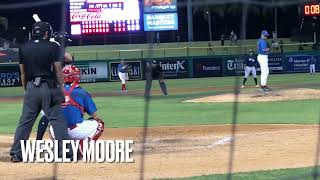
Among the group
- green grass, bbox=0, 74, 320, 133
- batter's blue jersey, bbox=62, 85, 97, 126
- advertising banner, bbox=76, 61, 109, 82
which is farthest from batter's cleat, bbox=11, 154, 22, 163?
advertising banner, bbox=76, 61, 109, 82

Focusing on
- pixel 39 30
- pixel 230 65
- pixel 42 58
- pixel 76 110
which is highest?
pixel 39 30

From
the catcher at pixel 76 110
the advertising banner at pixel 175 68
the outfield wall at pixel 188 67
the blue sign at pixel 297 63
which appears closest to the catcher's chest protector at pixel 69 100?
the catcher at pixel 76 110

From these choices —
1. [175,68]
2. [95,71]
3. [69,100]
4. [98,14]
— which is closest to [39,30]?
[69,100]

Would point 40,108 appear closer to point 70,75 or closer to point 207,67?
point 70,75

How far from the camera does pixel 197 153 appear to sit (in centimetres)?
843

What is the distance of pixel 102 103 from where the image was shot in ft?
61.9

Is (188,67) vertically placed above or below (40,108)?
below

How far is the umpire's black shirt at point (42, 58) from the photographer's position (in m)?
7.14

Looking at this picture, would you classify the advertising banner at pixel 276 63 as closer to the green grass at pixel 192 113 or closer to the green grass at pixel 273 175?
the green grass at pixel 192 113

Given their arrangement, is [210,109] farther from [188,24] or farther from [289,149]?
[188,24]

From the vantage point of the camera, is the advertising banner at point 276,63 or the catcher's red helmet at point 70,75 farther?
the advertising banner at point 276,63

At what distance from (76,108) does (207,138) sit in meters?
3.01

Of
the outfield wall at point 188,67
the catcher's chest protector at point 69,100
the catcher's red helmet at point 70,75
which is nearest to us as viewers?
the catcher's chest protector at point 69,100

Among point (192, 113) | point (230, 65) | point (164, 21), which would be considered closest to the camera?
point (192, 113)
